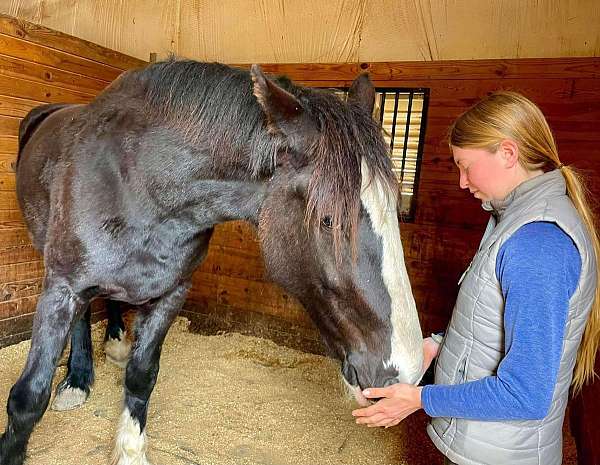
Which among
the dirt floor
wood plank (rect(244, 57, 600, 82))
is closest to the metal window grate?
wood plank (rect(244, 57, 600, 82))

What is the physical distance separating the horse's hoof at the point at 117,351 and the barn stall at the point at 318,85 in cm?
11

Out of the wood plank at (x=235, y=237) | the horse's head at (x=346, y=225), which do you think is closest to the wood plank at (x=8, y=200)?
the wood plank at (x=235, y=237)

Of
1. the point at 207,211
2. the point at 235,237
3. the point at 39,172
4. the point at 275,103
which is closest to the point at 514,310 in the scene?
the point at 275,103

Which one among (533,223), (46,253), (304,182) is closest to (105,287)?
(46,253)

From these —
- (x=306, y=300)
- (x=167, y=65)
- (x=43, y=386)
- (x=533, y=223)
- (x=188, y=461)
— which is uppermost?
(x=167, y=65)

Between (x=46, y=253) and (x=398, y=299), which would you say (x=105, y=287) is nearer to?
(x=46, y=253)

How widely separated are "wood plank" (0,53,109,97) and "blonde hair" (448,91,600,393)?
Result: 2933 millimetres

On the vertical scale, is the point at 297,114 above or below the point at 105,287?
above

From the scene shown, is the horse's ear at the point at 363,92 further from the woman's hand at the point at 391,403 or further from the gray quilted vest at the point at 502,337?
the woman's hand at the point at 391,403

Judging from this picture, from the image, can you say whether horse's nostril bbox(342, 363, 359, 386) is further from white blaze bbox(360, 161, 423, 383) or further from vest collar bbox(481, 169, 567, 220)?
vest collar bbox(481, 169, 567, 220)

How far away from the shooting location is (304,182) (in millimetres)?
1397

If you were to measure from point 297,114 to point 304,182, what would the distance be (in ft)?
0.64

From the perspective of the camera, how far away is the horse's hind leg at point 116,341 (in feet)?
10.6

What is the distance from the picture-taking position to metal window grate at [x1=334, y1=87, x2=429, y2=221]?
333 cm
